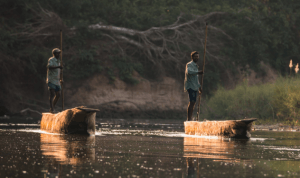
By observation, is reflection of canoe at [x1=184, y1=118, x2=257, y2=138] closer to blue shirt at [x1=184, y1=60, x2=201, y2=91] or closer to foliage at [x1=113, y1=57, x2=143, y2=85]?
blue shirt at [x1=184, y1=60, x2=201, y2=91]

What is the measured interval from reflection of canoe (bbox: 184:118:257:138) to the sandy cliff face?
18534 mm

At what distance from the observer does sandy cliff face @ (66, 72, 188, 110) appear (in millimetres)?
33094

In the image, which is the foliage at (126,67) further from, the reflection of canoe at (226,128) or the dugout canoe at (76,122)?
the dugout canoe at (76,122)

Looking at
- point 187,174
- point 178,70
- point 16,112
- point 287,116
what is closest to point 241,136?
point 187,174

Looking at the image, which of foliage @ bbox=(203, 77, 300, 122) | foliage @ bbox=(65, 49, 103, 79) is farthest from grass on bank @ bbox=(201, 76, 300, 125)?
foliage @ bbox=(65, 49, 103, 79)

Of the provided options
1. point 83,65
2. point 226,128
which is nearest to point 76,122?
point 226,128

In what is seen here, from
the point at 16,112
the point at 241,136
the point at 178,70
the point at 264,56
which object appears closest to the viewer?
the point at 241,136

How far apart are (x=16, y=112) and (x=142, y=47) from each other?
9529 mm

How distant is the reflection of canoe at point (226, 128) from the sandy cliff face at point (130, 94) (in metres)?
18.5

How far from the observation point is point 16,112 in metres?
30.5

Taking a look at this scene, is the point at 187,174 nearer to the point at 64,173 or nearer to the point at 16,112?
the point at 64,173

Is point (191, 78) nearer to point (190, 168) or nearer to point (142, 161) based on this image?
point (142, 161)

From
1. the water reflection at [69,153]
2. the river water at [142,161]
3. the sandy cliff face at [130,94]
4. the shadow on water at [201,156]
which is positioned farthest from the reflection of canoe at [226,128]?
the sandy cliff face at [130,94]

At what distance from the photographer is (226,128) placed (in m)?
13.4
